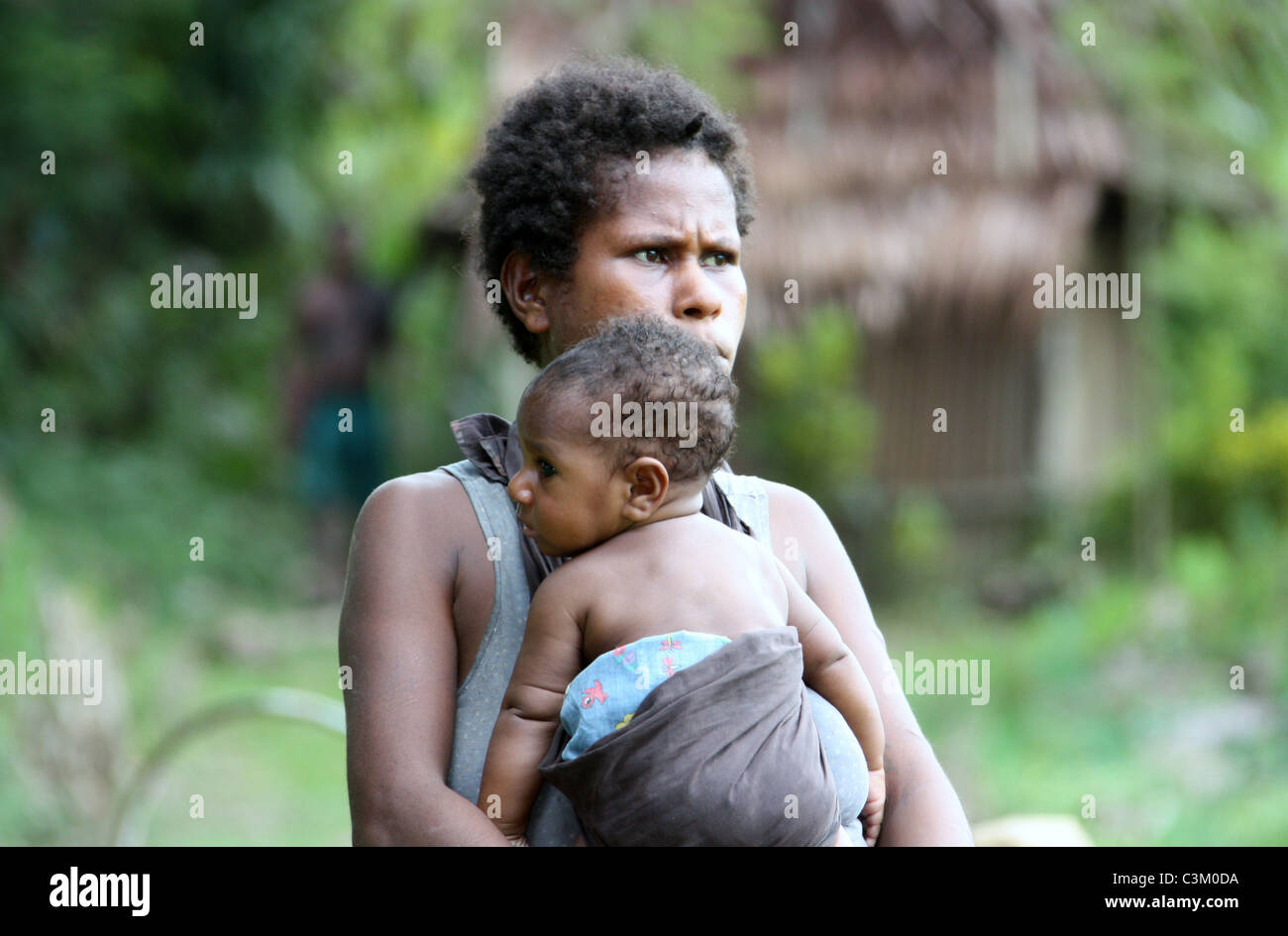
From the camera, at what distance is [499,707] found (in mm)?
2078

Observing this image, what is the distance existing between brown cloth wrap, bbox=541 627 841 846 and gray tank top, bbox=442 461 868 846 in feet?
0.37

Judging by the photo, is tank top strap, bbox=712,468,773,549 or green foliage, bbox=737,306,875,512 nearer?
tank top strap, bbox=712,468,773,549

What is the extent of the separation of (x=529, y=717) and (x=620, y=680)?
15 cm

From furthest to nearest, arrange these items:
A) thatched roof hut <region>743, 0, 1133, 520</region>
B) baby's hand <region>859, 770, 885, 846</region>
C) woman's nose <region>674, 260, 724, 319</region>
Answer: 1. thatched roof hut <region>743, 0, 1133, 520</region>
2. woman's nose <region>674, 260, 724, 319</region>
3. baby's hand <region>859, 770, 885, 846</region>

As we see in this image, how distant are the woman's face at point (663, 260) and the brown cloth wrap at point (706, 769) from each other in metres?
0.60

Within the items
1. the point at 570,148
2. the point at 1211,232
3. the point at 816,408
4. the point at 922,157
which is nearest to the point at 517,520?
the point at 570,148

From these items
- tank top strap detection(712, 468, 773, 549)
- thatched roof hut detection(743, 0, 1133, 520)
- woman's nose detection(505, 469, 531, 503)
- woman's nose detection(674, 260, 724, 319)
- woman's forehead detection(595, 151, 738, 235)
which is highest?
thatched roof hut detection(743, 0, 1133, 520)

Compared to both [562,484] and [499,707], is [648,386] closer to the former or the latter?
[562,484]

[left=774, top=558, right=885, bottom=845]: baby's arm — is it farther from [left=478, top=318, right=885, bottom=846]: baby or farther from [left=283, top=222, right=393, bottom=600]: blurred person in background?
[left=283, top=222, right=393, bottom=600]: blurred person in background

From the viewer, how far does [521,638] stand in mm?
2107

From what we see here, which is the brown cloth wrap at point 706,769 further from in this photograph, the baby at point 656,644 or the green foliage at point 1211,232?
the green foliage at point 1211,232

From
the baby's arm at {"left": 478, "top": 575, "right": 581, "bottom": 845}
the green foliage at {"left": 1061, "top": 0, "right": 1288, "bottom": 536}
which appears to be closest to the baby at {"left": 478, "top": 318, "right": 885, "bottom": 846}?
the baby's arm at {"left": 478, "top": 575, "right": 581, "bottom": 845}

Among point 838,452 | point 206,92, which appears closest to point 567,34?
point 206,92

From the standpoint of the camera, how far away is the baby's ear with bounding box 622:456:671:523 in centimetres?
204
